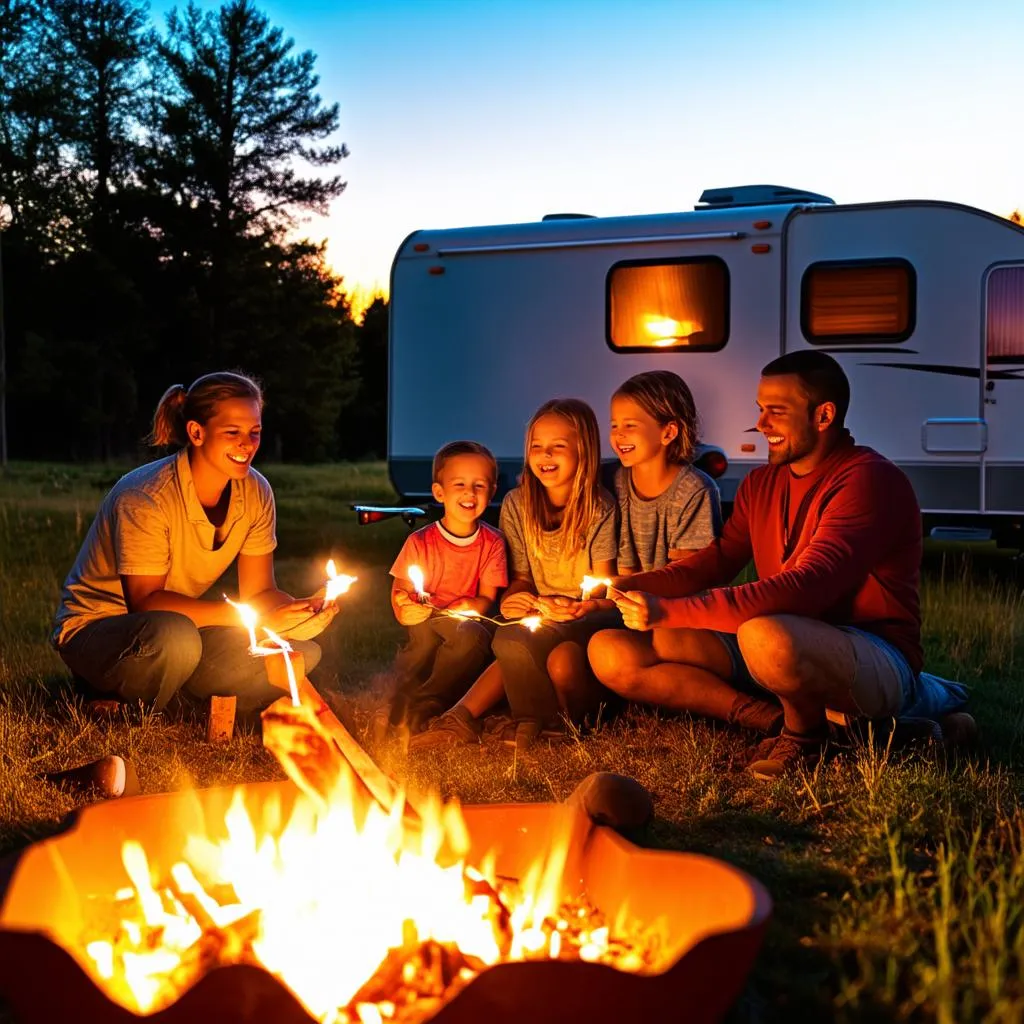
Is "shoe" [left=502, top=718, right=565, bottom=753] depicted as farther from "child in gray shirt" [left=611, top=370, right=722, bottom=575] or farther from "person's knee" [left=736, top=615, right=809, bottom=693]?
"person's knee" [left=736, top=615, right=809, bottom=693]

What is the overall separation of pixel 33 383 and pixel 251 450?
100 feet

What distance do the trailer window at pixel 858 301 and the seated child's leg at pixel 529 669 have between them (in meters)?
5.24

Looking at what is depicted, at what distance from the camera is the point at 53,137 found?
33.4 meters

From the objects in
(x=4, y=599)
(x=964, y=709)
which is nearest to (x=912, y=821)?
(x=964, y=709)

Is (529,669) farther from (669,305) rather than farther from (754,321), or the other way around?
(669,305)

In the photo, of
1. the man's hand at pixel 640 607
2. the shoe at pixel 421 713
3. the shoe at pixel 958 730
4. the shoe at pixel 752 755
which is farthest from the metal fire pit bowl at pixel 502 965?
the shoe at pixel 958 730

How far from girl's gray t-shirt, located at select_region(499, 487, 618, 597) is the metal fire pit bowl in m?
1.92

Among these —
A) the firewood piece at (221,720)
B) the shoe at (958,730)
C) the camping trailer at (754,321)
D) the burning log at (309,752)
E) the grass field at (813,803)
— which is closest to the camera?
the grass field at (813,803)

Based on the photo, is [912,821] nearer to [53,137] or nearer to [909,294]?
[909,294]

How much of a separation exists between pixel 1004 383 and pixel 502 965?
25.2 ft

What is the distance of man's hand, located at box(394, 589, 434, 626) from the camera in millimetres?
4543

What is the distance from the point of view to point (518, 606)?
14.4 ft

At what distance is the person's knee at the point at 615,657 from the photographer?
4.35 meters

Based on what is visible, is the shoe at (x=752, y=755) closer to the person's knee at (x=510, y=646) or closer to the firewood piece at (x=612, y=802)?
the person's knee at (x=510, y=646)
